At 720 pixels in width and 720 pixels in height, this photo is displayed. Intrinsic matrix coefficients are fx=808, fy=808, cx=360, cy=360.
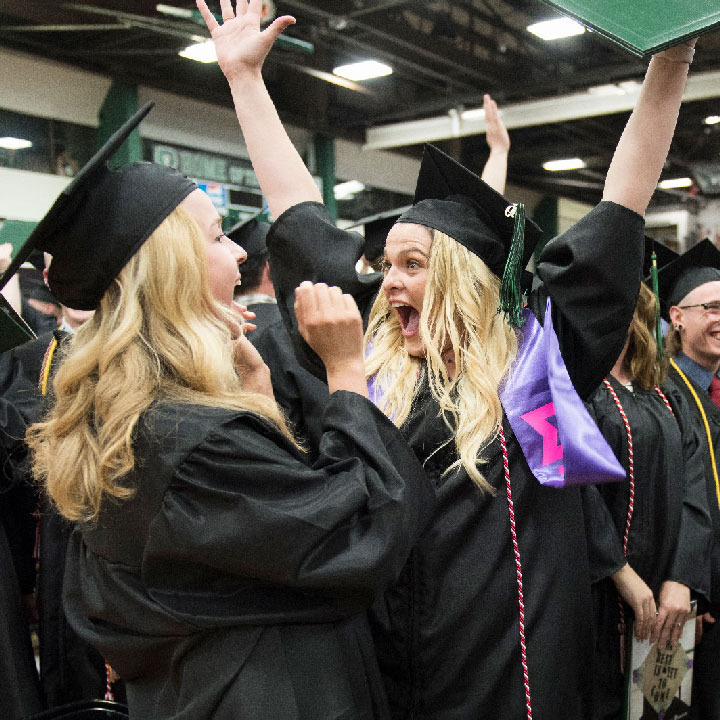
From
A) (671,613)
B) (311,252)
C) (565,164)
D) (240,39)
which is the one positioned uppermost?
(565,164)

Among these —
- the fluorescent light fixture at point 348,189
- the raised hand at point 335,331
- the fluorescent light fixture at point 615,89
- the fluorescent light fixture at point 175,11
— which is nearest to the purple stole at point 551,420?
the raised hand at point 335,331

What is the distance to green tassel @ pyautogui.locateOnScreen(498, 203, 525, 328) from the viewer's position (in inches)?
68.3

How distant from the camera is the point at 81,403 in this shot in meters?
1.37

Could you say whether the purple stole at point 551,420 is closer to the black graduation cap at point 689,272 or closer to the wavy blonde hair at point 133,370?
the wavy blonde hair at point 133,370

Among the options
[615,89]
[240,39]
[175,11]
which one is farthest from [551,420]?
[615,89]

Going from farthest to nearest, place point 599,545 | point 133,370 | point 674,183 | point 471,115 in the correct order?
point 674,183 < point 471,115 < point 599,545 < point 133,370

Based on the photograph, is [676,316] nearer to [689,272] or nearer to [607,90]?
[689,272]

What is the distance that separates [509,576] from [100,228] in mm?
1026

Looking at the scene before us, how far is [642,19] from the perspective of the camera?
1.36 metres

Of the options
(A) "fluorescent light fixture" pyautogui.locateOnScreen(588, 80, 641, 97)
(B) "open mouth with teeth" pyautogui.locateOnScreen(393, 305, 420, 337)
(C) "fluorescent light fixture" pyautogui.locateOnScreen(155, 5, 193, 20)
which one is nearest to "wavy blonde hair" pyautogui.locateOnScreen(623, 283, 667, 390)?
(B) "open mouth with teeth" pyautogui.locateOnScreen(393, 305, 420, 337)

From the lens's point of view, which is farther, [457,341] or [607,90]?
[607,90]

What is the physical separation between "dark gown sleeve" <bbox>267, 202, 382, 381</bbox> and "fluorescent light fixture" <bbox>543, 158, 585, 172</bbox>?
14001 mm

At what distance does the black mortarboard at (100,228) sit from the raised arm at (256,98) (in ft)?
1.05

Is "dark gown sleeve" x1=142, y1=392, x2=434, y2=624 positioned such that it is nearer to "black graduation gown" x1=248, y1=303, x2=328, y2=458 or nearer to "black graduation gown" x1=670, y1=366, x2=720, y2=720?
"black graduation gown" x1=248, y1=303, x2=328, y2=458
